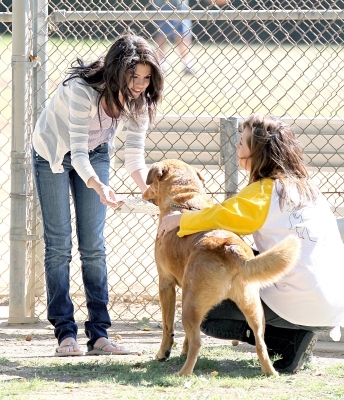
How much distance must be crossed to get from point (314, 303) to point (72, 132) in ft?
5.01

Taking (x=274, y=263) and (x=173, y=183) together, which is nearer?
(x=274, y=263)

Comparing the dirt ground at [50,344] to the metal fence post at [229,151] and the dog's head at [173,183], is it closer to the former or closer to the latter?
the dog's head at [173,183]

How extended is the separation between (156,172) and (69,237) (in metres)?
0.67

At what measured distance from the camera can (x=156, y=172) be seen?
13.4ft

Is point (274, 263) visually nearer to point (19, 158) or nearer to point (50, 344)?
point (50, 344)

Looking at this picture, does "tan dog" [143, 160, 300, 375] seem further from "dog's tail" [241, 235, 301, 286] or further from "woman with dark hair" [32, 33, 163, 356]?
"woman with dark hair" [32, 33, 163, 356]

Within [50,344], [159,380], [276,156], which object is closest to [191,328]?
[159,380]

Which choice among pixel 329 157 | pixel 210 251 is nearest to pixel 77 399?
pixel 210 251

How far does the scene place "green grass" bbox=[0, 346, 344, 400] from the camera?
3408mm

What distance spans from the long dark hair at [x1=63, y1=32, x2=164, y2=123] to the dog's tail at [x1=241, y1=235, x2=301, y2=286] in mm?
1138

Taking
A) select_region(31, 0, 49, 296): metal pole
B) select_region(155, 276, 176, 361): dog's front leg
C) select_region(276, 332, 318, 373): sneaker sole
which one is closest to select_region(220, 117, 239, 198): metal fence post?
select_region(155, 276, 176, 361): dog's front leg

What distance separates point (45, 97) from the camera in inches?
204

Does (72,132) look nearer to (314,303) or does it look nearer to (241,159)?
(241,159)

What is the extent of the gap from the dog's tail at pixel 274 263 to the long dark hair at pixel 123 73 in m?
1.14
